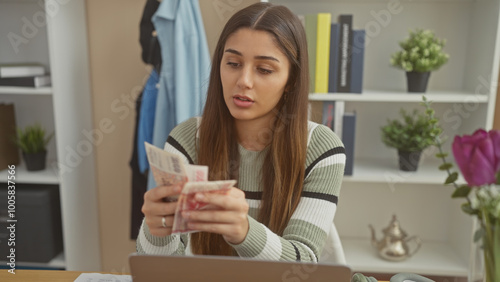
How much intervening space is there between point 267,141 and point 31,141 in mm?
1360

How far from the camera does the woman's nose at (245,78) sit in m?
1.05

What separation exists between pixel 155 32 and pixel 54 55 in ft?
1.51

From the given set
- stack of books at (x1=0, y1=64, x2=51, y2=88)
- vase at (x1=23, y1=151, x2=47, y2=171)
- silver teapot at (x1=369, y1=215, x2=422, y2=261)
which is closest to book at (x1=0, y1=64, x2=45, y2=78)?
stack of books at (x1=0, y1=64, x2=51, y2=88)

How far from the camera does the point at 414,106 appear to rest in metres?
2.08

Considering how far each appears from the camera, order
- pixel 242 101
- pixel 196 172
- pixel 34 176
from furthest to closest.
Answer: pixel 34 176 < pixel 242 101 < pixel 196 172

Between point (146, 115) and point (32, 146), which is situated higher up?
point (146, 115)

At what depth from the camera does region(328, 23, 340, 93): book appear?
5.82ft

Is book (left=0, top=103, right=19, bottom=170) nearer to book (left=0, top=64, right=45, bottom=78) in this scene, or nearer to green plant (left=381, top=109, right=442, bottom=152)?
book (left=0, top=64, right=45, bottom=78)

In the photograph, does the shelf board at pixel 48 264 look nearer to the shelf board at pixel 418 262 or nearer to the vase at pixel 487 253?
the shelf board at pixel 418 262

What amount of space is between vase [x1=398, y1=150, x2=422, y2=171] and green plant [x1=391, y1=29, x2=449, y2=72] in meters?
0.37

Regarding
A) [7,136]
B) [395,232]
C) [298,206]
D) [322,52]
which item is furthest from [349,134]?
[7,136]

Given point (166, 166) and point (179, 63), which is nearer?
point (166, 166)

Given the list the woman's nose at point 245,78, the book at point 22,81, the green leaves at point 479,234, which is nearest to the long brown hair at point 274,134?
the woman's nose at point 245,78

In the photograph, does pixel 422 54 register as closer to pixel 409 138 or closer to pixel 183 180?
pixel 409 138
